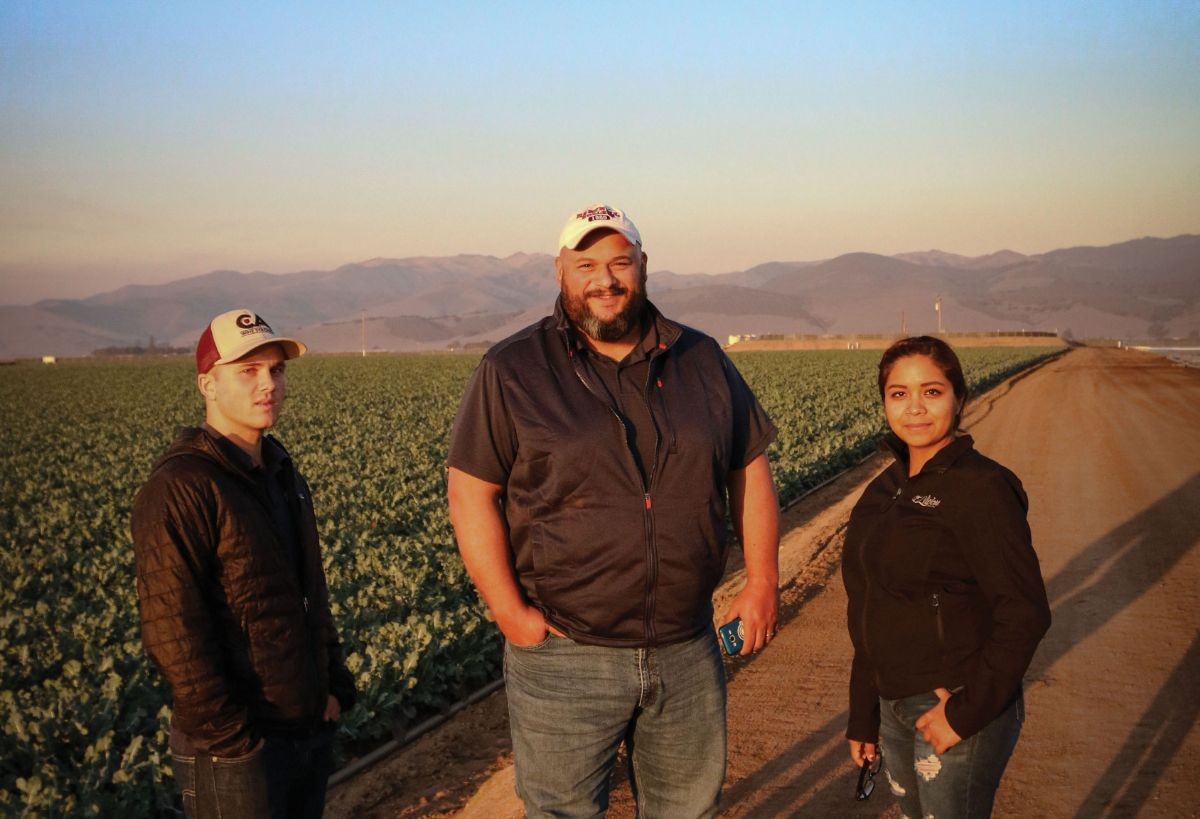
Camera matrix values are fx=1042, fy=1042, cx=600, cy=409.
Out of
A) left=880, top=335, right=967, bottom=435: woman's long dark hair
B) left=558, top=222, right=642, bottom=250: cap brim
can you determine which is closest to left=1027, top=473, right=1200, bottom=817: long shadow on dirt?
left=880, top=335, right=967, bottom=435: woman's long dark hair

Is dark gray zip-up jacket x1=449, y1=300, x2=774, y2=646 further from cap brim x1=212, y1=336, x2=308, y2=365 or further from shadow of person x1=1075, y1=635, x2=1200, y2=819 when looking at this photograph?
shadow of person x1=1075, y1=635, x2=1200, y2=819

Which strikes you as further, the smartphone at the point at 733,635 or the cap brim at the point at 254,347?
the smartphone at the point at 733,635

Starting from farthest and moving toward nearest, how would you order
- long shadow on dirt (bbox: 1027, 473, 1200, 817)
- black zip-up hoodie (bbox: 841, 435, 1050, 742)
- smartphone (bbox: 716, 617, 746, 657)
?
1. long shadow on dirt (bbox: 1027, 473, 1200, 817)
2. smartphone (bbox: 716, 617, 746, 657)
3. black zip-up hoodie (bbox: 841, 435, 1050, 742)

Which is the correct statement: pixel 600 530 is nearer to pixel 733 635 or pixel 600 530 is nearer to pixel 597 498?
pixel 597 498

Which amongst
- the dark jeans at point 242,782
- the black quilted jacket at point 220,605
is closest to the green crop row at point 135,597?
the dark jeans at point 242,782

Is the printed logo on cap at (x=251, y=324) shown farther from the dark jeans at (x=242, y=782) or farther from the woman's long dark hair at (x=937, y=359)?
the woman's long dark hair at (x=937, y=359)

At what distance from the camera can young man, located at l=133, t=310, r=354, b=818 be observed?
270 cm

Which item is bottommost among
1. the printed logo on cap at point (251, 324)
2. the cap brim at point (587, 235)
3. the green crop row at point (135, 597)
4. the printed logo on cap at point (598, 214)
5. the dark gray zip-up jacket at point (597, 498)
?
the green crop row at point (135, 597)

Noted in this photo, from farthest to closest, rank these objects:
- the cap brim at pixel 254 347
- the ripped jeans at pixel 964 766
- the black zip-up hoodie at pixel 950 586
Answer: the cap brim at pixel 254 347 < the ripped jeans at pixel 964 766 < the black zip-up hoodie at pixel 950 586

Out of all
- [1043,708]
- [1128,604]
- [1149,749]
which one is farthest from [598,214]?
[1128,604]

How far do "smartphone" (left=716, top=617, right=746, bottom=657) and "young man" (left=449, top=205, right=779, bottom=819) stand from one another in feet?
0.22

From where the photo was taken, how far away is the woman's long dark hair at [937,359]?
3.02 metres

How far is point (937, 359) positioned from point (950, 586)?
2.16ft

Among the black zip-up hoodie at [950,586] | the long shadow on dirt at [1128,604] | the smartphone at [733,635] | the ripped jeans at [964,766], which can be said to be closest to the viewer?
the black zip-up hoodie at [950,586]
